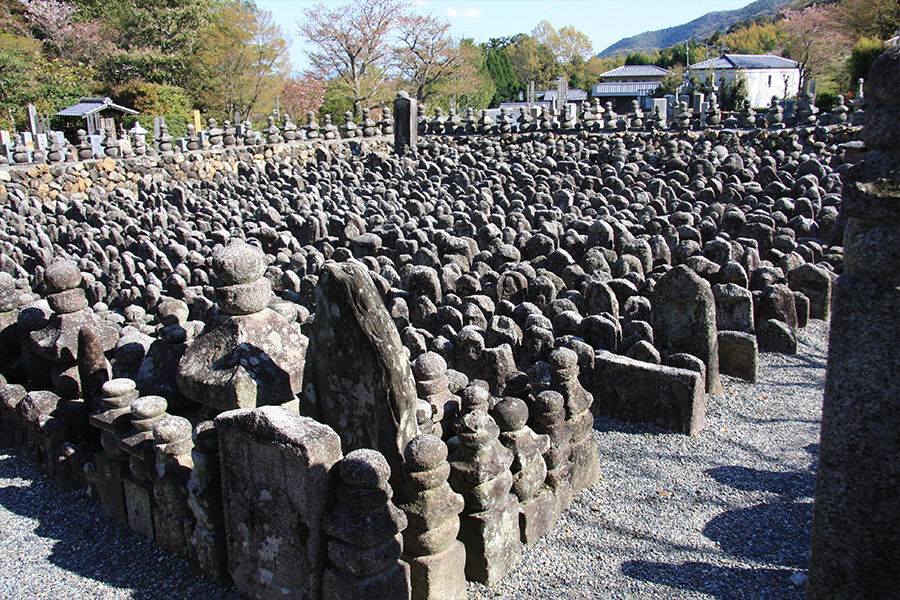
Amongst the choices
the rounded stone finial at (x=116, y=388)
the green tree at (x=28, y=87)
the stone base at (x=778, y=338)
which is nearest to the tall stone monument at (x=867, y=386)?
the rounded stone finial at (x=116, y=388)

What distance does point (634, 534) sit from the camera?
390 centimetres

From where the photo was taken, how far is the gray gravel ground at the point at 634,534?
3467 mm

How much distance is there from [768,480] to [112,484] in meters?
4.17

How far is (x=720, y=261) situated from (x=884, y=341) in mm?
6077

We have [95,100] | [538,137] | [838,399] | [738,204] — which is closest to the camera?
[838,399]

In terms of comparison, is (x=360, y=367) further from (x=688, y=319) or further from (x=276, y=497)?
(x=688, y=319)

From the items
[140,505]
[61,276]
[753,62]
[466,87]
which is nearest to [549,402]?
[140,505]

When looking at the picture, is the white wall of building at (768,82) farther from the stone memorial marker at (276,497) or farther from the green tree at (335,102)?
the stone memorial marker at (276,497)

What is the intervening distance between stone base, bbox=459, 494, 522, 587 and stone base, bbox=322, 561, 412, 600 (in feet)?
1.76

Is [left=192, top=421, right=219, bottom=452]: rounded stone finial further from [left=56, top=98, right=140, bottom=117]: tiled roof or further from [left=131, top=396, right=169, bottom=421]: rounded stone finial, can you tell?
[left=56, top=98, right=140, bottom=117]: tiled roof

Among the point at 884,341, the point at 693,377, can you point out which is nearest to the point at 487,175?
the point at 693,377

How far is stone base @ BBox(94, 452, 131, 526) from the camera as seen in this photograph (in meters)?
4.04

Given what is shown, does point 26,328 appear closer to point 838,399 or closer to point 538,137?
point 838,399

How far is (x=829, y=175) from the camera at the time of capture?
11.7 meters
